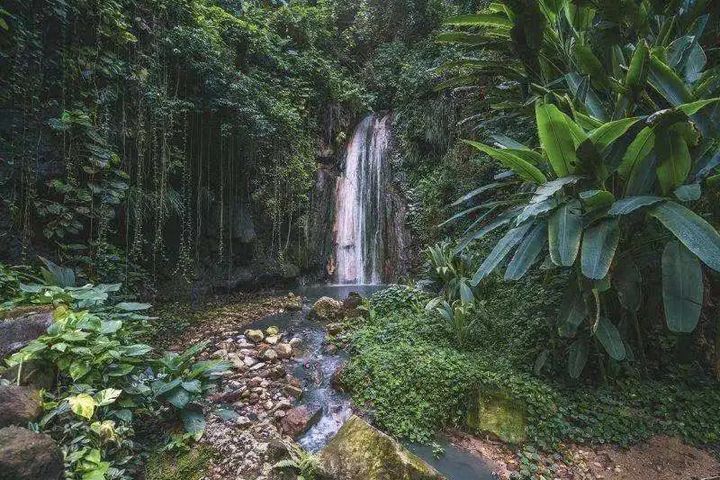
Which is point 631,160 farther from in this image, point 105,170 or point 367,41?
point 367,41

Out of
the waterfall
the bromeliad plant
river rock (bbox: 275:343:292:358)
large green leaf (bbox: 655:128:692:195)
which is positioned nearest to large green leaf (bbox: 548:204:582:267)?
the bromeliad plant

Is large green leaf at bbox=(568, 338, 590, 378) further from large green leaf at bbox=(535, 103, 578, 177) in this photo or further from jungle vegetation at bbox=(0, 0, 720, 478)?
large green leaf at bbox=(535, 103, 578, 177)

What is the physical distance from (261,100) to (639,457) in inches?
253

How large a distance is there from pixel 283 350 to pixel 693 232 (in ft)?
12.1

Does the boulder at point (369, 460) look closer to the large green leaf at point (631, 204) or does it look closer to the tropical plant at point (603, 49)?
the large green leaf at point (631, 204)

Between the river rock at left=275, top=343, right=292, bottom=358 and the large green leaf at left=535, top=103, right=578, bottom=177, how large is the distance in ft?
10.6

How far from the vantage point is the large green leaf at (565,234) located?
7.22ft

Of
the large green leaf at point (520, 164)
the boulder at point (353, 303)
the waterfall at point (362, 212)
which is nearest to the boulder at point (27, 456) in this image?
the large green leaf at point (520, 164)

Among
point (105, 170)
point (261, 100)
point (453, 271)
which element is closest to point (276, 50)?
point (261, 100)

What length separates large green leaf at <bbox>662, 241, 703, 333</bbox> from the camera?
2033 millimetres

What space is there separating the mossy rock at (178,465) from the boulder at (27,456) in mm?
501

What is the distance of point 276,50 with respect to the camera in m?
7.18

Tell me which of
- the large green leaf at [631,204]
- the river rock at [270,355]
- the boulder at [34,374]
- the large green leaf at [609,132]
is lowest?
the river rock at [270,355]

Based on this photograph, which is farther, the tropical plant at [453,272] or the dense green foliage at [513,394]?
the tropical plant at [453,272]
